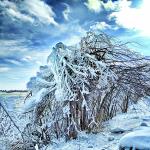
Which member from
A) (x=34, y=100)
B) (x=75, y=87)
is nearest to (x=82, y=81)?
(x=75, y=87)

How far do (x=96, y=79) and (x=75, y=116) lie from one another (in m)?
1.08

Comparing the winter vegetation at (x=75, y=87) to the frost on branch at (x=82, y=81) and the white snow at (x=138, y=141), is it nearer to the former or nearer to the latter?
the frost on branch at (x=82, y=81)

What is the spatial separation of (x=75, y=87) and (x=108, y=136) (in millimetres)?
1450

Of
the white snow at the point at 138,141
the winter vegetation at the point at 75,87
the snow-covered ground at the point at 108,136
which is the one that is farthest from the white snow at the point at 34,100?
the white snow at the point at 138,141

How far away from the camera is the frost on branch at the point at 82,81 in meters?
8.59

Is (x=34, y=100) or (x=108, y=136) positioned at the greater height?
(x=34, y=100)

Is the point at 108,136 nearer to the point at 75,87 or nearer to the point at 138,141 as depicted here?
the point at 75,87

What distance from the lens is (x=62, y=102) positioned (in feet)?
27.7

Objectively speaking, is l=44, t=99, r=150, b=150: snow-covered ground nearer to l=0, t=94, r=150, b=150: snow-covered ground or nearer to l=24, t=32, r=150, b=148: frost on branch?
l=0, t=94, r=150, b=150: snow-covered ground

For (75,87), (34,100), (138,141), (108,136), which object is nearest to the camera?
(138,141)

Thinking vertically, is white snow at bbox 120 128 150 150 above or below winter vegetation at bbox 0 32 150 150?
below

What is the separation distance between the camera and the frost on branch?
8586 millimetres

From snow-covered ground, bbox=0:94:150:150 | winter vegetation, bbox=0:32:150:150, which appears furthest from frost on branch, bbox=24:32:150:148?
snow-covered ground, bbox=0:94:150:150

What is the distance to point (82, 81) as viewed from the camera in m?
8.51
